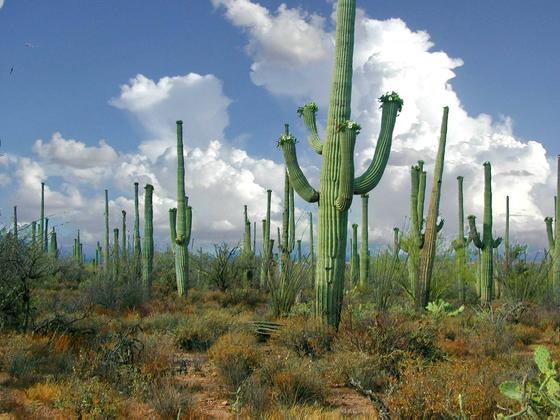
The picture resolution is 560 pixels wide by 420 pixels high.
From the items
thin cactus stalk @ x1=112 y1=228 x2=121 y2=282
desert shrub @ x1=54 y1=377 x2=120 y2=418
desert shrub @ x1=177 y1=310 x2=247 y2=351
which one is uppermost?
thin cactus stalk @ x1=112 y1=228 x2=121 y2=282

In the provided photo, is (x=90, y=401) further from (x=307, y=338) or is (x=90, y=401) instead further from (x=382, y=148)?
(x=382, y=148)

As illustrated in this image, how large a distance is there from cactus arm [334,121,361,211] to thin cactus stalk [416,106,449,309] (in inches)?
252

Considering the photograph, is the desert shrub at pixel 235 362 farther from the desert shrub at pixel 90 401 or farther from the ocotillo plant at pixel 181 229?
the ocotillo plant at pixel 181 229

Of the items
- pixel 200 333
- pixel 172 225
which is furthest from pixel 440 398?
pixel 172 225

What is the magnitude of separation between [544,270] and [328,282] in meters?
12.0

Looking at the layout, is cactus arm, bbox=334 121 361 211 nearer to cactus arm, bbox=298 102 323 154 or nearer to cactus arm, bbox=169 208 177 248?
cactus arm, bbox=298 102 323 154

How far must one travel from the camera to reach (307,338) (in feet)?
34.6

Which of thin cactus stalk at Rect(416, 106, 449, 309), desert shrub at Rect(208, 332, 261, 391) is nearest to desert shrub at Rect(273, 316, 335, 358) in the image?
desert shrub at Rect(208, 332, 261, 391)

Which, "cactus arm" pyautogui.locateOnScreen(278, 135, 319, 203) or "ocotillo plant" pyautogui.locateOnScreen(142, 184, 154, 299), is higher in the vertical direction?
"cactus arm" pyautogui.locateOnScreen(278, 135, 319, 203)

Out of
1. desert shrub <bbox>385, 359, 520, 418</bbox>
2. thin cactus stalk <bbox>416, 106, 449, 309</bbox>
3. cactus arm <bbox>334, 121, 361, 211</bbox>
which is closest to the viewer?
desert shrub <bbox>385, 359, 520, 418</bbox>

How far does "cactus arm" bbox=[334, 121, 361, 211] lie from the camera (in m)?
11.2

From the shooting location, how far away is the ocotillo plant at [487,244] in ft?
65.1

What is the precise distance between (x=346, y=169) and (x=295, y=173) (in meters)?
1.44

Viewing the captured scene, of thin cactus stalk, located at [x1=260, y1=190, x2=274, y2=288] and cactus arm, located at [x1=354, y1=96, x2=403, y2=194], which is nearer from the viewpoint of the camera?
cactus arm, located at [x1=354, y1=96, x2=403, y2=194]
